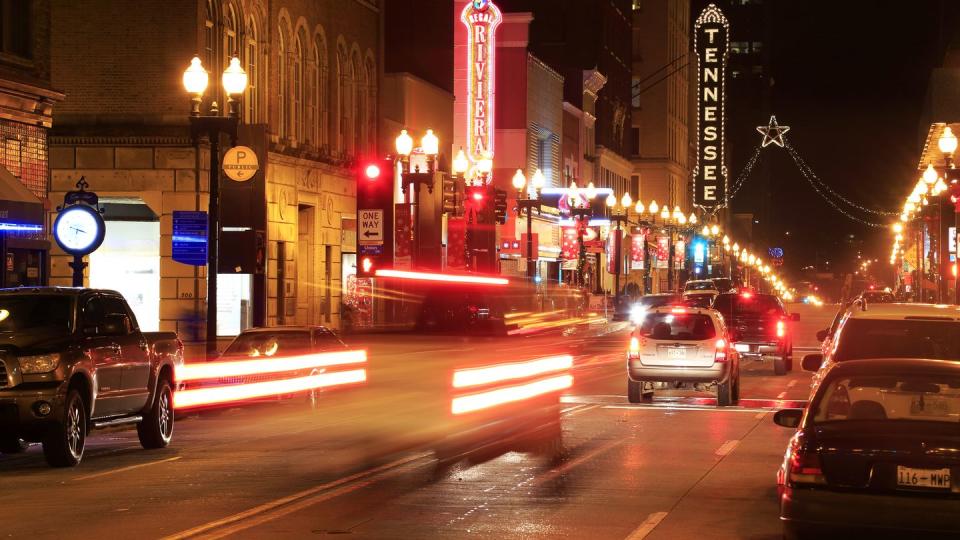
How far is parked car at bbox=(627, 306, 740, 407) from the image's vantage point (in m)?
24.4

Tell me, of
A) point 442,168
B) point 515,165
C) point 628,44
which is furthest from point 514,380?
point 628,44

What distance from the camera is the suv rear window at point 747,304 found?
34.6m

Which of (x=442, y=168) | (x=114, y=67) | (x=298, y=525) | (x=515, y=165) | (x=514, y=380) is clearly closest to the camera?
(x=298, y=525)

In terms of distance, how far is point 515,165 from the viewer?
7856cm

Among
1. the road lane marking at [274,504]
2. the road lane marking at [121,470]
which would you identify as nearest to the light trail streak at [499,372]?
the road lane marking at [121,470]

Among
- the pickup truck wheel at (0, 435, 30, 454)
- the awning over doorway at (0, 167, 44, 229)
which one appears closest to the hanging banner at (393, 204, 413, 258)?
the awning over doorway at (0, 167, 44, 229)

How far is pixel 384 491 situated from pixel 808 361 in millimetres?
5862

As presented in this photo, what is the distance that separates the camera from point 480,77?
65.1 metres

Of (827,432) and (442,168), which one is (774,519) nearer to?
(827,432)

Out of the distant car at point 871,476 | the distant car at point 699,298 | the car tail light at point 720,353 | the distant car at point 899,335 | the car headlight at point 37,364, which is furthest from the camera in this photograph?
the distant car at point 699,298

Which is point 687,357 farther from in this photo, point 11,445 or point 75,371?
point 11,445

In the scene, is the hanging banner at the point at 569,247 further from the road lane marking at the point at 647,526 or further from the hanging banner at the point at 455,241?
the road lane marking at the point at 647,526

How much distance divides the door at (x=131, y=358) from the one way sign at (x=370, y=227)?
29931 mm

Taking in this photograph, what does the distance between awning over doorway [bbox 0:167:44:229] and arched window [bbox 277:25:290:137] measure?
18.5m
